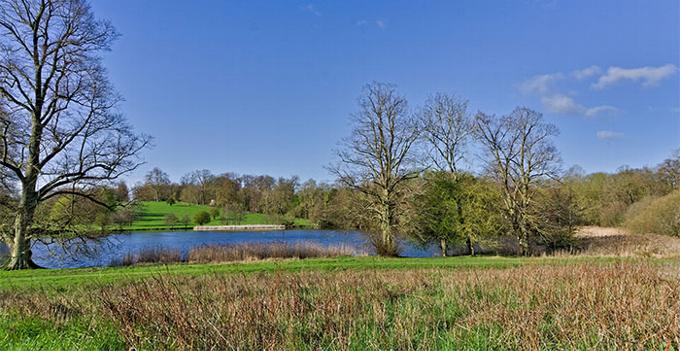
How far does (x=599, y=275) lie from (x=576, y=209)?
2623cm

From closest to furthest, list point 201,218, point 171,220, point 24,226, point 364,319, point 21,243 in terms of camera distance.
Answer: point 364,319
point 21,243
point 24,226
point 171,220
point 201,218

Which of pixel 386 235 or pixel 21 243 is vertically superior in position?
pixel 21 243

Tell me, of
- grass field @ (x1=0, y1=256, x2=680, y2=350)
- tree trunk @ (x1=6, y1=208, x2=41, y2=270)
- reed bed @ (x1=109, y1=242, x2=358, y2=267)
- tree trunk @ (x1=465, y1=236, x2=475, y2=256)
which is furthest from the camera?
tree trunk @ (x1=465, y1=236, x2=475, y2=256)

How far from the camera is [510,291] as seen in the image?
247 inches

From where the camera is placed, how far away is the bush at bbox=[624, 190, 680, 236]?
99.8ft

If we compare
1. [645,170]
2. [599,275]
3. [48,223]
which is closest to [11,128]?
[48,223]

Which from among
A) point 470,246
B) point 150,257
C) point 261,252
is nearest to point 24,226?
point 150,257

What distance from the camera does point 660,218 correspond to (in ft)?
104

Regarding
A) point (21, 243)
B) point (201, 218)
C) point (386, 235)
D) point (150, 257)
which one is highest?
point (201, 218)

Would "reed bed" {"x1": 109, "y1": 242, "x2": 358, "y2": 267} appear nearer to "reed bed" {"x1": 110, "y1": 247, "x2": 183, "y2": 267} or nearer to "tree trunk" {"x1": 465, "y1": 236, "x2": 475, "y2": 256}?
"reed bed" {"x1": 110, "y1": 247, "x2": 183, "y2": 267}

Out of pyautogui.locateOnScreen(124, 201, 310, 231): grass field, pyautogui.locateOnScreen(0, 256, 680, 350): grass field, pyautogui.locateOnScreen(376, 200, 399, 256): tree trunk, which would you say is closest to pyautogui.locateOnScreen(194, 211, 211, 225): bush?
pyautogui.locateOnScreen(124, 201, 310, 231): grass field

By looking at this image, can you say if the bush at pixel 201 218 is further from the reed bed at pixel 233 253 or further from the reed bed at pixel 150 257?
the reed bed at pixel 150 257

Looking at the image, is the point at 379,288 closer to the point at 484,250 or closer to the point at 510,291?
the point at 510,291

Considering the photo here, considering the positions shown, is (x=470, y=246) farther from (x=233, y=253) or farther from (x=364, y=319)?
(x=364, y=319)
